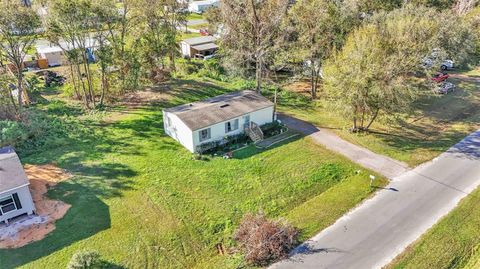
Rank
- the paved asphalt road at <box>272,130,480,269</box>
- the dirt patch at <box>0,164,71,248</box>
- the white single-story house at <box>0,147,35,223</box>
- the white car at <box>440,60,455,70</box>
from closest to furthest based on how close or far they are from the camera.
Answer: the paved asphalt road at <box>272,130,480,269</box> < the dirt patch at <box>0,164,71,248</box> < the white single-story house at <box>0,147,35,223</box> < the white car at <box>440,60,455,70</box>

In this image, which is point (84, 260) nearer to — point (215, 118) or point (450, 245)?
point (215, 118)

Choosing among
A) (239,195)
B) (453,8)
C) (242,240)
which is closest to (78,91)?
(239,195)

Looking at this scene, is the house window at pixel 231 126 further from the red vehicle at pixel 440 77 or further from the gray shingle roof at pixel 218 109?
the red vehicle at pixel 440 77

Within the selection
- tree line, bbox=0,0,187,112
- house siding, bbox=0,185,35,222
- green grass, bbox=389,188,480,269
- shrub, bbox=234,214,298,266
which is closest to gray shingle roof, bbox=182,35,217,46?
tree line, bbox=0,0,187,112

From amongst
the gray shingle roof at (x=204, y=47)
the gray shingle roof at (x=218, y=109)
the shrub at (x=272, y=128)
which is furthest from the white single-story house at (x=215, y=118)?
the gray shingle roof at (x=204, y=47)

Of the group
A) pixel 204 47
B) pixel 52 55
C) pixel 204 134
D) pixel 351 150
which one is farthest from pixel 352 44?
pixel 52 55

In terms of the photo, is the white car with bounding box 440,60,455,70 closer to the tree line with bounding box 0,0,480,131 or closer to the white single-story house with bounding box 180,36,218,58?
the tree line with bounding box 0,0,480,131
